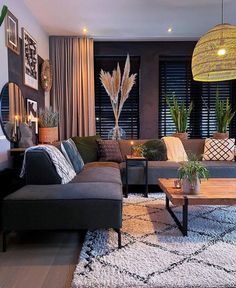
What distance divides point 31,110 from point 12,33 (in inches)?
44.3

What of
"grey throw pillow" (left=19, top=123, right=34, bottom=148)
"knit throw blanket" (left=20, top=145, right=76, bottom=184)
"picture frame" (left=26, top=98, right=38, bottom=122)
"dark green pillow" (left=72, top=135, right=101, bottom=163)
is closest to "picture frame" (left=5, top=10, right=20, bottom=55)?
"picture frame" (left=26, top=98, right=38, bottom=122)

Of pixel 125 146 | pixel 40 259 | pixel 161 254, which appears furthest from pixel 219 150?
pixel 40 259

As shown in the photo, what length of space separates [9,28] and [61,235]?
7.81ft

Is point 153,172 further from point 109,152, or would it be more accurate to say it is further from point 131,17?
point 131,17

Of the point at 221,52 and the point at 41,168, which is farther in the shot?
the point at 221,52

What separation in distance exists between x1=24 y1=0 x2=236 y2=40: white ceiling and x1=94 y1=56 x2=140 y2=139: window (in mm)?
477

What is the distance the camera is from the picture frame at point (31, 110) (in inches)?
160

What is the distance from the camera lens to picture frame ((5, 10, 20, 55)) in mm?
3293

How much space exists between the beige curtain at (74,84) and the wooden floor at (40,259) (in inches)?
126

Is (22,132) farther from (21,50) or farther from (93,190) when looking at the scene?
(93,190)

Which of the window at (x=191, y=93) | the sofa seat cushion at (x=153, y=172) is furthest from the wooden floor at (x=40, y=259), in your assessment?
the window at (x=191, y=93)

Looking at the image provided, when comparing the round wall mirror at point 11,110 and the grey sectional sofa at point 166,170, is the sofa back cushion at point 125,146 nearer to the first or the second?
the grey sectional sofa at point 166,170

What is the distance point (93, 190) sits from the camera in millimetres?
2354

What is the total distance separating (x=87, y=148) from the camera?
457 centimetres
